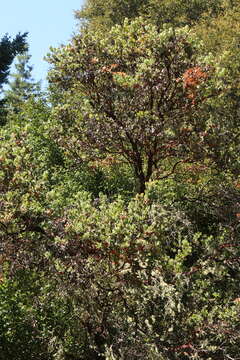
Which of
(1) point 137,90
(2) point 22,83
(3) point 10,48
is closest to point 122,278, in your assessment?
(1) point 137,90

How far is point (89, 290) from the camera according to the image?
8.73 m

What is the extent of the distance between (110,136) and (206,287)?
482 centimetres

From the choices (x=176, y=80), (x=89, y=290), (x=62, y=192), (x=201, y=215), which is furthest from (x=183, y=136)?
(x=89, y=290)

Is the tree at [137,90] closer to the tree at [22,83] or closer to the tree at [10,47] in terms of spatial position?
the tree at [10,47]

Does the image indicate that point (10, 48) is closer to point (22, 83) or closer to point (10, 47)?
point (10, 47)

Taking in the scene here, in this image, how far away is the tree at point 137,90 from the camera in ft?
37.8

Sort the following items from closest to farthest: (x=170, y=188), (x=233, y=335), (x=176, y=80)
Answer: (x=233, y=335) < (x=176, y=80) < (x=170, y=188)

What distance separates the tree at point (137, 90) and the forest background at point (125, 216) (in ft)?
0.13

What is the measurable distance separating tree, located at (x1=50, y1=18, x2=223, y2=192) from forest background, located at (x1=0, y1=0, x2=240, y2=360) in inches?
1.5

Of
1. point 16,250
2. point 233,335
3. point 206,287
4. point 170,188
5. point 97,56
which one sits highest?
point 97,56

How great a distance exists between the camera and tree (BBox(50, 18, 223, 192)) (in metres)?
11.5

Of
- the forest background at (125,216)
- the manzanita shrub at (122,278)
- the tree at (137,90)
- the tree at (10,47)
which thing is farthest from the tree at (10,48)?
the manzanita shrub at (122,278)

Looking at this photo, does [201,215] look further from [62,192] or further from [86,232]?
[86,232]

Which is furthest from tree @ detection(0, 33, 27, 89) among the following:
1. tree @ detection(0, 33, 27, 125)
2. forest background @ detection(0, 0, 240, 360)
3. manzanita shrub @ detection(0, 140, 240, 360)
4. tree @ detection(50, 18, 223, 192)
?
manzanita shrub @ detection(0, 140, 240, 360)
